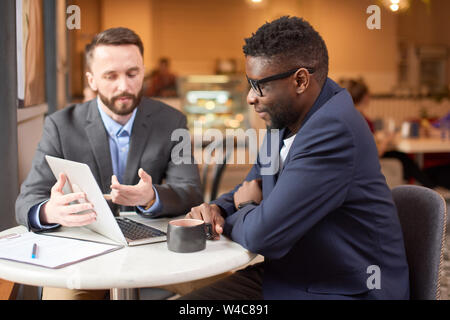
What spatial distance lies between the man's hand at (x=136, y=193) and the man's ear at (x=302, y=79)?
0.52m

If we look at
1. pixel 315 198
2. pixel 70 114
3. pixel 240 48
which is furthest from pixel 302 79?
pixel 240 48

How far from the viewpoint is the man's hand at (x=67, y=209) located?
1.23m

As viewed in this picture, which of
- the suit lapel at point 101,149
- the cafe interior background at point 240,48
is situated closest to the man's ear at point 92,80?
the suit lapel at point 101,149

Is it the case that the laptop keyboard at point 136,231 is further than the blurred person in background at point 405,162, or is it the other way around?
the blurred person in background at point 405,162

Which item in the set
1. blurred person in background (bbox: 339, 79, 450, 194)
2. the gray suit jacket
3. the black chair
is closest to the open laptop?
the gray suit jacket

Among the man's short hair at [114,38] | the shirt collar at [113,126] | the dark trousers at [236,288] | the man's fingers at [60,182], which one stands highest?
the man's short hair at [114,38]

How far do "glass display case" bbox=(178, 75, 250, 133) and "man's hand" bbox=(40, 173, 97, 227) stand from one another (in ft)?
15.6

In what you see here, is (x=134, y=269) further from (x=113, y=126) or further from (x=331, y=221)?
(x=113, y=126)

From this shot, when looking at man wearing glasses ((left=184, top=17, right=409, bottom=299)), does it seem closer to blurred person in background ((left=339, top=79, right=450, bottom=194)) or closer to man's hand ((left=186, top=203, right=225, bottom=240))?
man's hand ((left=186, top=203, right=225, bottom=240))

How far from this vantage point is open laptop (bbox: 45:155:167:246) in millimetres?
1140

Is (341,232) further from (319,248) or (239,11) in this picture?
(239,11)

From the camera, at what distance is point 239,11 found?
340 inches

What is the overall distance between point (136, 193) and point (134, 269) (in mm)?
386

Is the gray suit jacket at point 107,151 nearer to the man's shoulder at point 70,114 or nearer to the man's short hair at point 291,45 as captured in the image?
the man's shoulder at point 70,114
